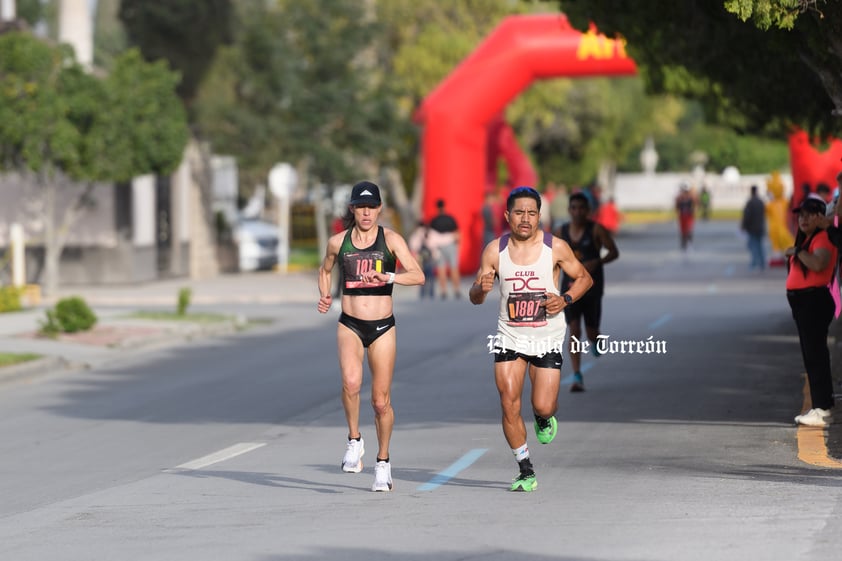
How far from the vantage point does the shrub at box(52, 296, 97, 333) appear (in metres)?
23.1

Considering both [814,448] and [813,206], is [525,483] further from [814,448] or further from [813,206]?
[813,206]

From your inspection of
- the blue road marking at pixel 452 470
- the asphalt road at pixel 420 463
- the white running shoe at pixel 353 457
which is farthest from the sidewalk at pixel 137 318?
the white running shoe at pixel 353 457

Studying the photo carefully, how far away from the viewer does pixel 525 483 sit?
9.97 metres

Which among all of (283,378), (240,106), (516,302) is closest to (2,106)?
(240,106)

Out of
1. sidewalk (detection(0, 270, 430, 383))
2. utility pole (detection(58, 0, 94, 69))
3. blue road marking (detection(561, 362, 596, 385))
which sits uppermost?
utility pole (detection(58, 0, 94, 69))

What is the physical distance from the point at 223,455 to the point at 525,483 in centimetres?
319

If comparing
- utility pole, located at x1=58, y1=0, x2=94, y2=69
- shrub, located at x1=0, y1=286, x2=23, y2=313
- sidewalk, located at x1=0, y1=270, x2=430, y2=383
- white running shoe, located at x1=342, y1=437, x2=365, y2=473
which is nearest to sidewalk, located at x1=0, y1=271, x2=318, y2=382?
sidewalk, located at x1=0, y1=270, x2=430, y2=383

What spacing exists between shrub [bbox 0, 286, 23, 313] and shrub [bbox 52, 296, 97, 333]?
14.5 ft

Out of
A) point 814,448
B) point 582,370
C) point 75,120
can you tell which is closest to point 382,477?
point 814,448

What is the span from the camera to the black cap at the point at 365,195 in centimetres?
1036

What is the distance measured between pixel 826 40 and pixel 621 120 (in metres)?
59.6

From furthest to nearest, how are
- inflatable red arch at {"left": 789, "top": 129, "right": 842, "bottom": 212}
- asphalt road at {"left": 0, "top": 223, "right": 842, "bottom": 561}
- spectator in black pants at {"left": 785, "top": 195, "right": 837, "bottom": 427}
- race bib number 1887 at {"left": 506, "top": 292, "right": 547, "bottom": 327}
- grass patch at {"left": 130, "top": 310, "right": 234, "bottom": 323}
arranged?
inflatable red arch at {"left": 789, "top": 129, "right": 842, "bottom": 212} → grass patch at {"left": 130, "top": 310, "right": 234, "bottom": 323} → spectator in black pants at {"left": 785, "top": 195, "right": 837, "bottom": 427} → race bib number 1887 at {"left": 506, "top": 292, "right": 547, "bottom": 327} → asphalt road at {"left": 0, "top": 223, "right": 842, "bottom": 561}

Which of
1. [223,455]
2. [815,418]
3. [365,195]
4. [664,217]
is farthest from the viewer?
[664,217]

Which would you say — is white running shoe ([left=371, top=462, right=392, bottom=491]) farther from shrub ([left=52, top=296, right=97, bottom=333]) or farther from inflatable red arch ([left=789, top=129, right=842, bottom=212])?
inflatable red arch ([left=789, top=129, right=842, bottom=212])
